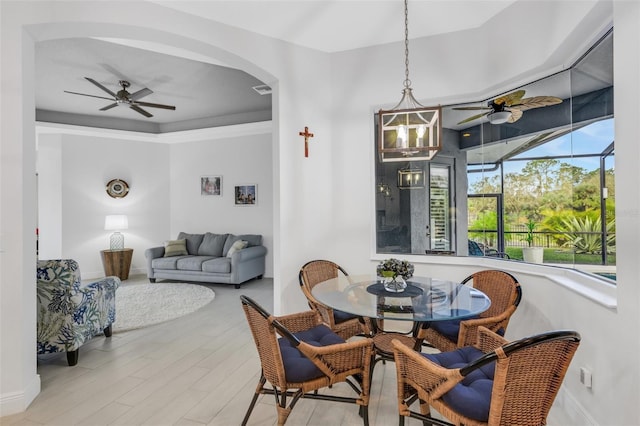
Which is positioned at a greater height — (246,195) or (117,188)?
(117,188)

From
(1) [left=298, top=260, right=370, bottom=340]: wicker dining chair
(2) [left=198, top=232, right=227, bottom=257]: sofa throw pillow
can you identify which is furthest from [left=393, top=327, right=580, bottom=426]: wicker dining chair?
(2) [left=198, top=232, right=227, bottom=257]: sofa throw pillow

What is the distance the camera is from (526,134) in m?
2.92

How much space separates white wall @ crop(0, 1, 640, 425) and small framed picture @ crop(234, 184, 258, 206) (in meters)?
3.44

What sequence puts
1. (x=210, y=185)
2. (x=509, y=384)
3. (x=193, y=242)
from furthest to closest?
(x=210, y=185) < (x=193, y=242) < (x=509, y=384)

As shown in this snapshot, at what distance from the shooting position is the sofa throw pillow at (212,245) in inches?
256

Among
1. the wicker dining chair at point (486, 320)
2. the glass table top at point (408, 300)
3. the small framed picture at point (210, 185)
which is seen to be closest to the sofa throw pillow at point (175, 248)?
the small framed picture at point (210, 185)

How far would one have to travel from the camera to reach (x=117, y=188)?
22.9 ft

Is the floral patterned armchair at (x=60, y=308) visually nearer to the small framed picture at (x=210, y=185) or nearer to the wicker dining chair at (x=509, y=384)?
the wicker dining chair at (x=509, y=384)

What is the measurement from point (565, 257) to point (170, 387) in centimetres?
325

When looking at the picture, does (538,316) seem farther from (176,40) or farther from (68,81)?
(68,81)

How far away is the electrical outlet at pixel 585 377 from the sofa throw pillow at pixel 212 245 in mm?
5778
